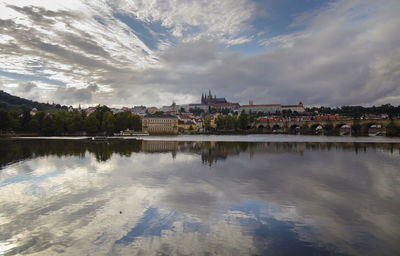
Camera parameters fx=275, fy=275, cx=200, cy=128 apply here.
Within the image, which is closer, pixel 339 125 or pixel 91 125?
pixel 91 125

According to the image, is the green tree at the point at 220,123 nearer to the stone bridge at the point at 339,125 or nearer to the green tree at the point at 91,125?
the stone bridge at the point at 339,125

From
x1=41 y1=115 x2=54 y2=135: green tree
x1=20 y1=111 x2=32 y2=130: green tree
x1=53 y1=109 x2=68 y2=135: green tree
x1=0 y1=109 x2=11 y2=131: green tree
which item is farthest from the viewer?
x1=20 y1=111 x2=32 y2=130: green tree

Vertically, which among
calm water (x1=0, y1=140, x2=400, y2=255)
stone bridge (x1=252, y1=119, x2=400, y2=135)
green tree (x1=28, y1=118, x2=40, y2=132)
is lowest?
calm water (x1=0, y1=140, x2=400, y2=255)

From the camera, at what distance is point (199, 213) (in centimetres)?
1091

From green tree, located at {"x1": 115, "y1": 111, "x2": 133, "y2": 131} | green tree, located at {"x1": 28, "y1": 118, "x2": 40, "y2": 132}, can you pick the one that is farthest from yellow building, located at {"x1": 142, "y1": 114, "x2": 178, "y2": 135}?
green tree, located at {"x1": 28, "y1": 118, "x2": 40, "y2": 132}

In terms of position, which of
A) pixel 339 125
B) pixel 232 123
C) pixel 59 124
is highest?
pixel 59 124

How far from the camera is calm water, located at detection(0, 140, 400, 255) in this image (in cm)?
812

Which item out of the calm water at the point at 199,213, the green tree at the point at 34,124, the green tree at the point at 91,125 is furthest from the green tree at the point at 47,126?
the calm water at the point at 199,213

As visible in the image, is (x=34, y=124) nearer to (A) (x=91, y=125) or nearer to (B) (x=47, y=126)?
(B) (x=47, y=126)

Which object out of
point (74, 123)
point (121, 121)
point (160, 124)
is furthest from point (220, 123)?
point (74, 123)

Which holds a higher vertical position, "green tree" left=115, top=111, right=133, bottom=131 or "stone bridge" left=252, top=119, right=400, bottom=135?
"green tree" left=115, top=111, right=133, bottom=131

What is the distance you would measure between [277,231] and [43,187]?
1262 centimetres

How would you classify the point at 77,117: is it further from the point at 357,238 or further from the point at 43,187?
the point at 357,238

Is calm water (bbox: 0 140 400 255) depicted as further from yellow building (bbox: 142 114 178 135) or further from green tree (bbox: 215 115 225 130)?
yellow building (bbox: 142 114 178 135)
